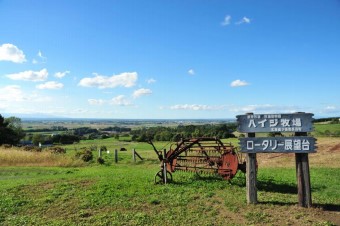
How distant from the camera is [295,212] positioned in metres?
9.81

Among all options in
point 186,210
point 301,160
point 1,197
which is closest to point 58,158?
point 1,197

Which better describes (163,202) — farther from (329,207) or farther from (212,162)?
(329,207)

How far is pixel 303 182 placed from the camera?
1044 centimetres

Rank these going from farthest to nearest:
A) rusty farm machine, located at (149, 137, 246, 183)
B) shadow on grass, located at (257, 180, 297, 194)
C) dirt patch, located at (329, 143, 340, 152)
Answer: dirt patch, located at (329, 143, 340, 152)
rusty farm machine, located at (149, 137, 246, 183)
shadow on grass, located at (257, 180, 297, 194)

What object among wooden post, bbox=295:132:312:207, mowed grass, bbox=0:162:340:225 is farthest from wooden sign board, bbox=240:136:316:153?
mowed grass, bbox=0:162:340:225

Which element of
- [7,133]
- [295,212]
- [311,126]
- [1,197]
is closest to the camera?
[295,212]

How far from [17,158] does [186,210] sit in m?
20.1

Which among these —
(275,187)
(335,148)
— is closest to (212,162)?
(275,187)

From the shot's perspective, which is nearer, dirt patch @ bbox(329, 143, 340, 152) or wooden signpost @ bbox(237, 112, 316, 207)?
wooden signpost @ bbox(237, 112, 316, 207)

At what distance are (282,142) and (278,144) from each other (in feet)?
0.46

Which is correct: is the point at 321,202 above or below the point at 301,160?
below

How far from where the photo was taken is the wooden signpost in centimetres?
1044

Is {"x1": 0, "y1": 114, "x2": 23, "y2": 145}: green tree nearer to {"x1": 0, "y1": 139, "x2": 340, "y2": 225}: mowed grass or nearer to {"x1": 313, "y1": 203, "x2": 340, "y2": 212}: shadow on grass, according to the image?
{"x1": 0, "y1": 139, "x2": 340, "y2": 225}: mowed grass

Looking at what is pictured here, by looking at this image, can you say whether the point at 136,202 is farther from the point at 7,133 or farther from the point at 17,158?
the point at 7,133
